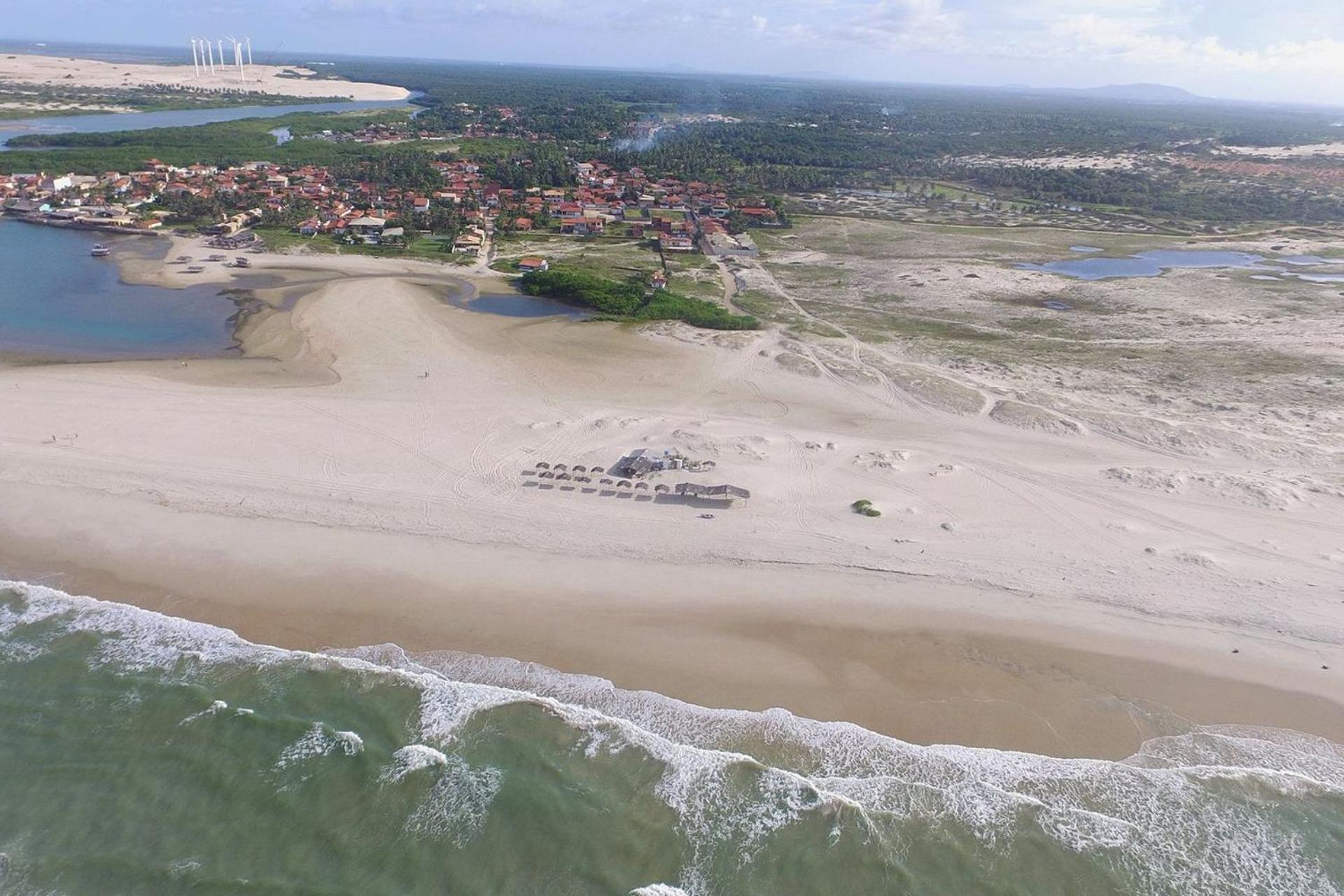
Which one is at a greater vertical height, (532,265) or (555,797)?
(532,265)

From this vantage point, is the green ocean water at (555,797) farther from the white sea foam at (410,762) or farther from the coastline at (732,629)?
the coastline at (732,629)

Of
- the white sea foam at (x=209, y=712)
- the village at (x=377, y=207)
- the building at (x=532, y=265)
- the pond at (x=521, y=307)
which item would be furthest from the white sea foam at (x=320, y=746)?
the village at (x=377, y=207)

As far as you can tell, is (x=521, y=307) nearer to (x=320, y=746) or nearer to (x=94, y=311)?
(x=94, y=311)

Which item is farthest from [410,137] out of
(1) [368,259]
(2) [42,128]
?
(1) [368,259]

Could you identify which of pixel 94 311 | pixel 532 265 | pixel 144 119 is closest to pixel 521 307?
pixel 532 265

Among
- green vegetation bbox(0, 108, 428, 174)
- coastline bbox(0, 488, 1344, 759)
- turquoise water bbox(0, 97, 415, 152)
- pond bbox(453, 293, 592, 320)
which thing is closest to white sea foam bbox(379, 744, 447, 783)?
coastline bbox(0, 488, 1344, 759)
